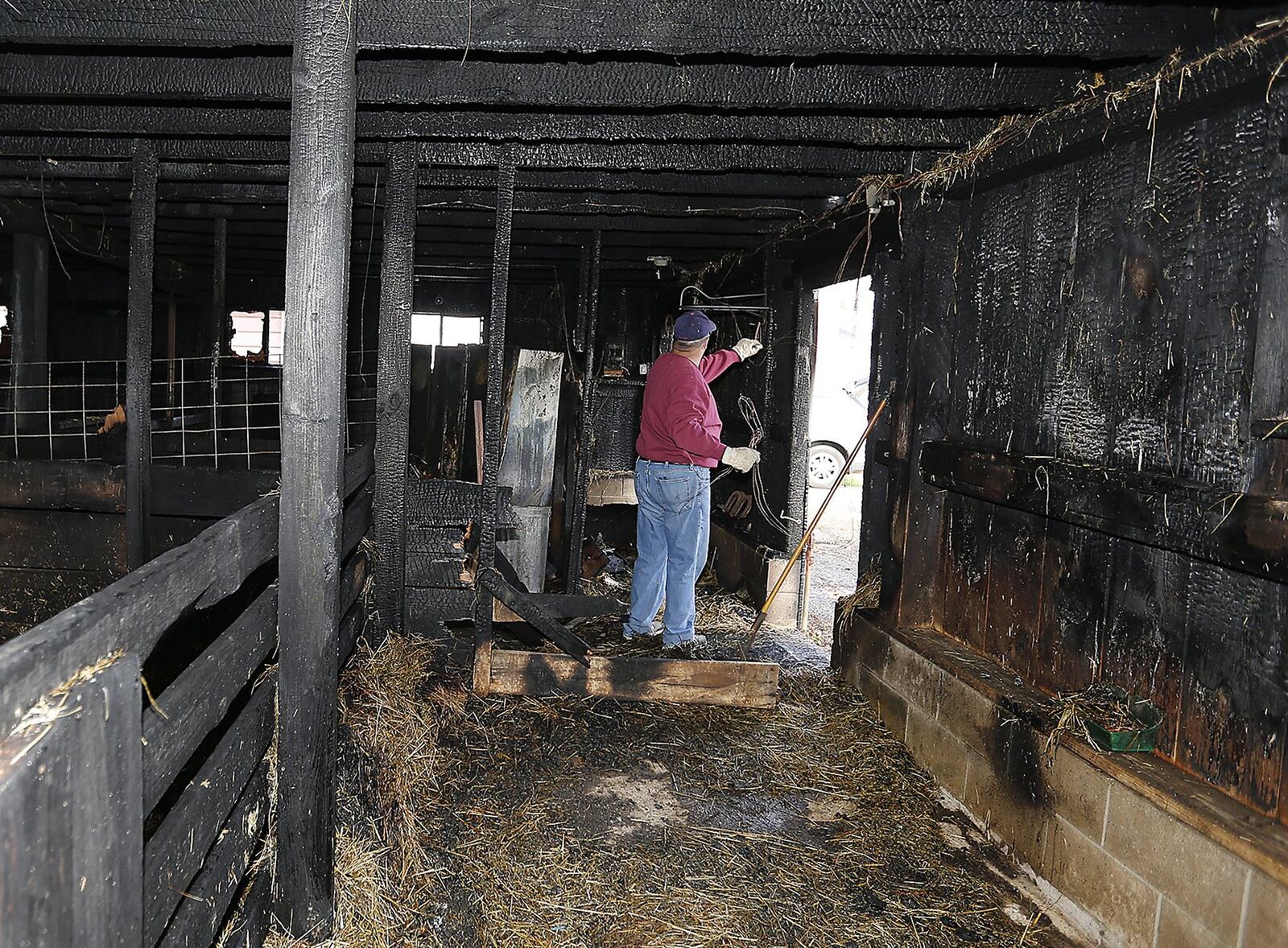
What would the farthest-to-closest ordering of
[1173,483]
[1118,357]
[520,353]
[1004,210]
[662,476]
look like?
1. [520,353]
2. [662,476]
3. [1004,210]
4. [1118,357]
5. [1173,483]

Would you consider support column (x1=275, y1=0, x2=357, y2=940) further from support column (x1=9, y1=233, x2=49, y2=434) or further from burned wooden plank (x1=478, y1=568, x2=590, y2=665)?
support column (x1=9, y1=233, x2=49, y2=434)

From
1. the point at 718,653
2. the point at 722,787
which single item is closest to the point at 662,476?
the point at 718,653

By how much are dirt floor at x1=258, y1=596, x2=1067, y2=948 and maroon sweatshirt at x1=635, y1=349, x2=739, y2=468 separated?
1825mm

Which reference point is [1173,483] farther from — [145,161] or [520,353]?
[145,161]

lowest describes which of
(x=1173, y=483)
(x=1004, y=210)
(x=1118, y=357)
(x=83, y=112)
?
(x=1173, y=483)

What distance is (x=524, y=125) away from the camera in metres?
4.80

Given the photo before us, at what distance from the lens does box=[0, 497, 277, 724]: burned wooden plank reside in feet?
4.29

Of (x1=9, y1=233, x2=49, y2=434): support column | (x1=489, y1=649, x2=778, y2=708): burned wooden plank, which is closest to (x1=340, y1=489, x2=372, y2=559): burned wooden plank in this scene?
(x1=489, y1=649, x2=778, y2=708): burned wooden plank

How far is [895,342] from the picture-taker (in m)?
5.59

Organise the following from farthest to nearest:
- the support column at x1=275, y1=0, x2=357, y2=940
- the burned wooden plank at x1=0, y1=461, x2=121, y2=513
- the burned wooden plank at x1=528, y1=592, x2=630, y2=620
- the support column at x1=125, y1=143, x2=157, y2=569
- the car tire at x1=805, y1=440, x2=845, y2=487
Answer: the car tire at x1=805, y1=440, x2=845, y2=487 → the burned wooden plank at x1=0, y1=461, x2=121, y2=513 → the burned wooden plank at x1=528, y1=592, x2=630, y2=620 → the support column at x1=125, y1=143, x2=157, y2=569 → the support column at x1=275, y1=0, x2=357, y2=940

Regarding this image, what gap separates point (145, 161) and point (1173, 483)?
6.09 metres

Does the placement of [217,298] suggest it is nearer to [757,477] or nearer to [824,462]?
[757,477]

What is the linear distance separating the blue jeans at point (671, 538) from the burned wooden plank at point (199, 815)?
3.72 metres

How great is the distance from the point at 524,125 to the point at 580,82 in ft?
2.80
